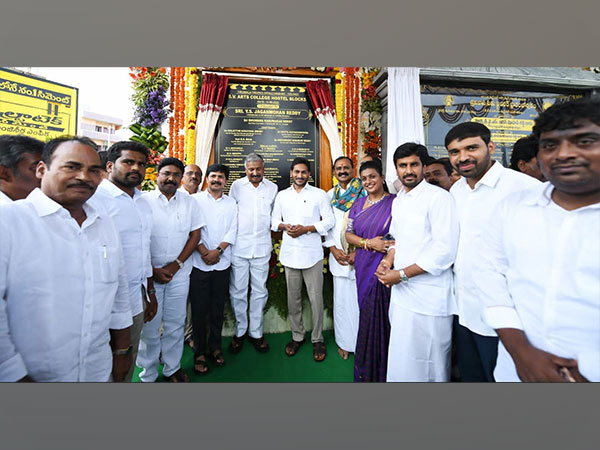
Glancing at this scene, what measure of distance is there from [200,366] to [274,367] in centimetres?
63

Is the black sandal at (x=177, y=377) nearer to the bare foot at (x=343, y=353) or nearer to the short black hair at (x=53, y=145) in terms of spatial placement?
the bare foot at (x=343, y=353)

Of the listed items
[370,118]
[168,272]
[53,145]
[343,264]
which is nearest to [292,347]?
[343,264]

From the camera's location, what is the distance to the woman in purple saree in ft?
6.32

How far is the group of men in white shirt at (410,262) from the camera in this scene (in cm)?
114

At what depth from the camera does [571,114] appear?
1.13 metres

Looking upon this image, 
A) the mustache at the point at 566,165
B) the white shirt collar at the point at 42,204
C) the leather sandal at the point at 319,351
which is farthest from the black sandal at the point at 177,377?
the mustache at the point at 566,165

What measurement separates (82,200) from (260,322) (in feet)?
5.88

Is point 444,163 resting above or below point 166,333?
above

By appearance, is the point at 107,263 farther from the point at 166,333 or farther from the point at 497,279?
the point at 497,279

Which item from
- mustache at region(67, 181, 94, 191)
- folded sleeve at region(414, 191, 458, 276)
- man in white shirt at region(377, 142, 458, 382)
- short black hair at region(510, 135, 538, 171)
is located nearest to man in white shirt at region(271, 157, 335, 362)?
man in white shirt at region(377, 142, 458, 382)

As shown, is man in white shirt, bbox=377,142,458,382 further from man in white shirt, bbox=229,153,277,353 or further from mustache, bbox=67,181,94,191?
mustache, bbox=67,181,94,191

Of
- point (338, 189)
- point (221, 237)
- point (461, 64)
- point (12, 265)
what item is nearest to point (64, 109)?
point (12, 265)

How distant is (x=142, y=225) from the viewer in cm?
170

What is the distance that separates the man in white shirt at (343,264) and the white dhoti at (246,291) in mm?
696
